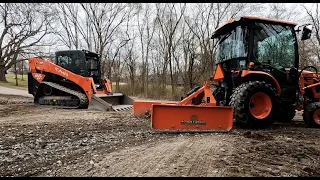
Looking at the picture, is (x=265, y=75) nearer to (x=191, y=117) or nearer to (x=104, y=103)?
(x=191, y=117)

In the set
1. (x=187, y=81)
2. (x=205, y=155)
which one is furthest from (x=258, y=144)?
(x=187, y=81)

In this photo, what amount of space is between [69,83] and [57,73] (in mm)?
698

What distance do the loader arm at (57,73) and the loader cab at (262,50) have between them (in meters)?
5.59

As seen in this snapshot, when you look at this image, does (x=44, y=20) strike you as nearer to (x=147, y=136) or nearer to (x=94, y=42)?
(x=94, y=42)

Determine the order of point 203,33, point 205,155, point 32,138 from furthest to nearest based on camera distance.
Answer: point 203,33
point 32,138
point 205,155

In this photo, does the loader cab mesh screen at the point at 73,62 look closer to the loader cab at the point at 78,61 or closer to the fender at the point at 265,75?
the loader cab at the point at 78,61

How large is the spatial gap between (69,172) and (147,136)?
2.06 metres

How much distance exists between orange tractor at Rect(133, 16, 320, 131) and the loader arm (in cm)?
403

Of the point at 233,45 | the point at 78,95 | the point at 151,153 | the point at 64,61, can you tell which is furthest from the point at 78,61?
the point at 151,153

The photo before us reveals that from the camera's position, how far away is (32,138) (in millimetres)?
4488

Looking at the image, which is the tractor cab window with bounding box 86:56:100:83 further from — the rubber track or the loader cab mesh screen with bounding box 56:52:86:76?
the rubber track

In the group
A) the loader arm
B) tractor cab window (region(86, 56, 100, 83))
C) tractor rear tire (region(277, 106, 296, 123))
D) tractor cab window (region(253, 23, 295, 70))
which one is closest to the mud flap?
tractor cab window (region(253, 23, 295, 70))

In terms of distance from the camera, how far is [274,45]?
6.06m

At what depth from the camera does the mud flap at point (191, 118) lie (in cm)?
506
